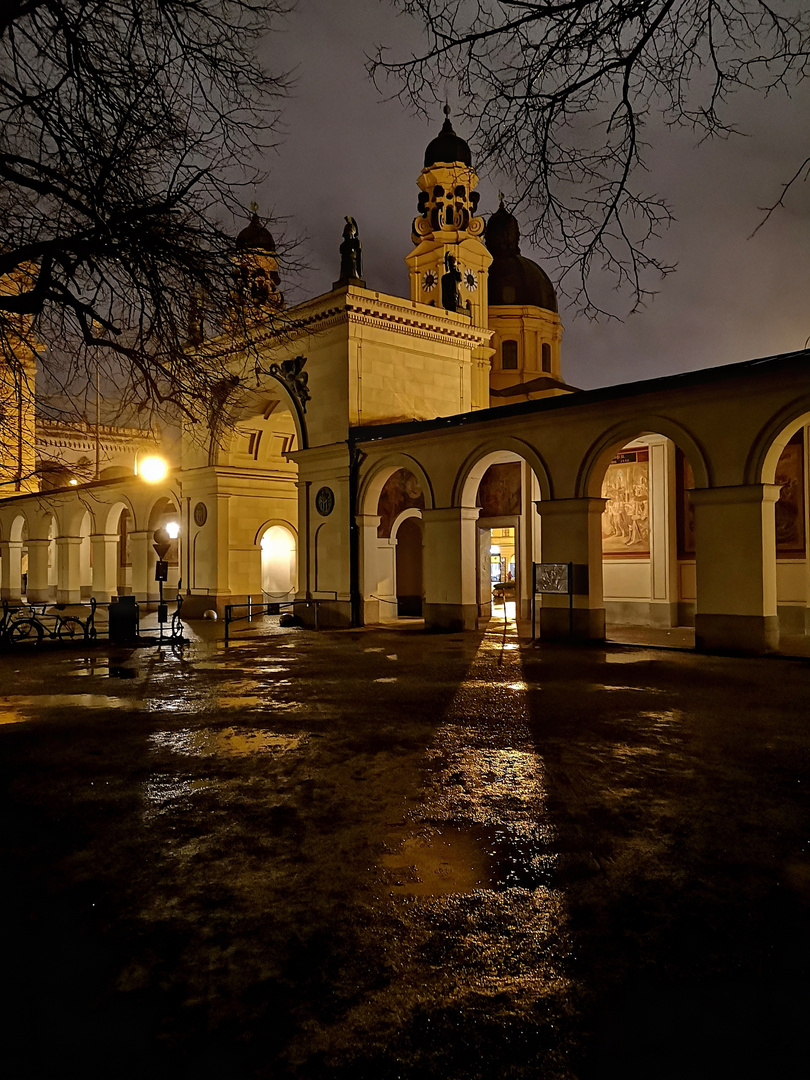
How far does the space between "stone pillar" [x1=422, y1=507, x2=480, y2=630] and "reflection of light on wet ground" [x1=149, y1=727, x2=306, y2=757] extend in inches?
489

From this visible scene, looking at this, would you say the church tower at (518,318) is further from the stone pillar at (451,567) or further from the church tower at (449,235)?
the stone pillar at (451,567)

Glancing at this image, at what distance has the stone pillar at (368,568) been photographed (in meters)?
22.7

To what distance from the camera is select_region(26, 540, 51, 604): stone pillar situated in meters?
40.2

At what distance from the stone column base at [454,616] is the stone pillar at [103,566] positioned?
20.5 meters

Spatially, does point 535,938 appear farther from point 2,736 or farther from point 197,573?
point 197,573

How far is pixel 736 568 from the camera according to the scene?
1459cm

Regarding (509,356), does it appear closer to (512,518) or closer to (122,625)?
(512,518)

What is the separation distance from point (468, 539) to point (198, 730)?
12.9m

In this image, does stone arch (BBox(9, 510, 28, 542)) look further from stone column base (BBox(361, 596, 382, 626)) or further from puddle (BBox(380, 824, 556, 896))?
puddle (BBox(380, 824, 556, 896))

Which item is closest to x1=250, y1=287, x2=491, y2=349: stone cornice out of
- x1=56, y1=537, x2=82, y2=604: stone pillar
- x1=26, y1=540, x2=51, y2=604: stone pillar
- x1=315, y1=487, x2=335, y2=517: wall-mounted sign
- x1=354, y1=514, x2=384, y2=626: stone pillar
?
x1=315, y1=487, x2=335, y2=517: wall-mounted sign

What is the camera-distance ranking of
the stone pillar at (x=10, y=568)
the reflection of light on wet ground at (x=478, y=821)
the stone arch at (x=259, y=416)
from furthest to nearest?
the stone pillar at (x=10, y=568), the stone arch at (x=259, y=416), the reflection of light on wet ground at (x=478, y=821)

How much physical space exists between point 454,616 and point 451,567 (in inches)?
51.0

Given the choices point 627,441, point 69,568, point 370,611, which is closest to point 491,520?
point 370,611

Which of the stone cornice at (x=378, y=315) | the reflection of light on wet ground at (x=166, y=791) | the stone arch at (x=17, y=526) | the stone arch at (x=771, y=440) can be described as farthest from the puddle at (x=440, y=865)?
the stone arch at (x=17, y=526)
